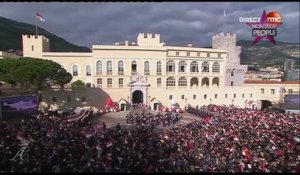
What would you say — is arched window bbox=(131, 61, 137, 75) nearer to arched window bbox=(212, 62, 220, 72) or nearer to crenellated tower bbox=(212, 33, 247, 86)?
arched window bbox=(212, 62, 220, 72)

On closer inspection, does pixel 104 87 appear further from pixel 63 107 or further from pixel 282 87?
pixel 282 87

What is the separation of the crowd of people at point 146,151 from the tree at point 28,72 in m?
16.9

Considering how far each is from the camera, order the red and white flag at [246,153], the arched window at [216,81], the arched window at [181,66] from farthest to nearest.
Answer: the arched window at [216,81] < the arched window at [181,66] < the red and white flag at [246,153]

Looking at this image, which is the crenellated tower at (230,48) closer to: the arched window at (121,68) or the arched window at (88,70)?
the arched window at (121,68)

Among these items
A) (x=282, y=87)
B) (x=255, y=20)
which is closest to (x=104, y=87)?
(x=255, y=20)

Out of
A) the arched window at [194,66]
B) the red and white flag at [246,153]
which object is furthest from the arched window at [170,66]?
the red and white flag at [246,153]

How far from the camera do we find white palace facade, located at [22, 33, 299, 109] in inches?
1903

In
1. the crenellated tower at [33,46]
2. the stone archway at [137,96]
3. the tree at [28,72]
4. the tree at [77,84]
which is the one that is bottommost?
the stone archway at [137,96]

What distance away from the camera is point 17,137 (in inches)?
666

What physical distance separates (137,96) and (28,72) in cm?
1744

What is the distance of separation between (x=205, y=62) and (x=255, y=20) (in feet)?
38.7

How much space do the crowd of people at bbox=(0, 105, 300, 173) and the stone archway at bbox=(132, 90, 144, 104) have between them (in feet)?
89.7

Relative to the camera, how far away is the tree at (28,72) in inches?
1465

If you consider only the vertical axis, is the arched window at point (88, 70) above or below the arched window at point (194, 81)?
above
